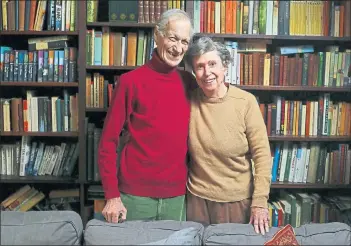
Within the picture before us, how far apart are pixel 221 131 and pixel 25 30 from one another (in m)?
1.67

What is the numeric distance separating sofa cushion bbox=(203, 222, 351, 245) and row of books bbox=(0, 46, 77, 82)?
5.41 feet

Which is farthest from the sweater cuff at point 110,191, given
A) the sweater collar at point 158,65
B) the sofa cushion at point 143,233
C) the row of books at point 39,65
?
the row of books at point 39,65

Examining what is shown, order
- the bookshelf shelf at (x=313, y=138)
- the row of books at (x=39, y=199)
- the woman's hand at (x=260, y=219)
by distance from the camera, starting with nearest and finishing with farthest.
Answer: the woman's hand at (x=260, y=219), the bookshelf shelf at (x=313, y=138), the row of books at (x=39, y=199)

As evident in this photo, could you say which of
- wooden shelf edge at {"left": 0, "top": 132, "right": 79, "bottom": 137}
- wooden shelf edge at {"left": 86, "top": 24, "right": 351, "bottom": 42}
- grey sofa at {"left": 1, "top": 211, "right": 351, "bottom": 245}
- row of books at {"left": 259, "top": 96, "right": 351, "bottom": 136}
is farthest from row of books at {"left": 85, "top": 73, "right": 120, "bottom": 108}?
grey sofa at {"left": 1, "top": 211, "right": 351, "bottom": 245}

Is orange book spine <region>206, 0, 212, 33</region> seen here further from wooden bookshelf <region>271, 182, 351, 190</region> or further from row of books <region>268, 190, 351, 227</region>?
row of books <region>268, 190, 351, 227</region>

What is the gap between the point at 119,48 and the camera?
298 cm

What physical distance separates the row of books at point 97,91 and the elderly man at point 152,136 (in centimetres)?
109

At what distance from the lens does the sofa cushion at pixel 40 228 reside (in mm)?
1612

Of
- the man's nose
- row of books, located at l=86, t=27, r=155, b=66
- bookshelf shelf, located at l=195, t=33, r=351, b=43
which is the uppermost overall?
bookshelf shelf, located at l=195, t=33, r=351, b=43

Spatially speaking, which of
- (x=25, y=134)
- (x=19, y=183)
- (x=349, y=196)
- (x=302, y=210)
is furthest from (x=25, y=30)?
(x=349, y=196)

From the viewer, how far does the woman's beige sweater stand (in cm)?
188

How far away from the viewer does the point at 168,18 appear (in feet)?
6.23

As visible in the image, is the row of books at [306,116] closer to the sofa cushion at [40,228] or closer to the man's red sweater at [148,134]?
the man's red sweater at [148,134]

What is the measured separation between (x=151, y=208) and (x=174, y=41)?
0.67 m
